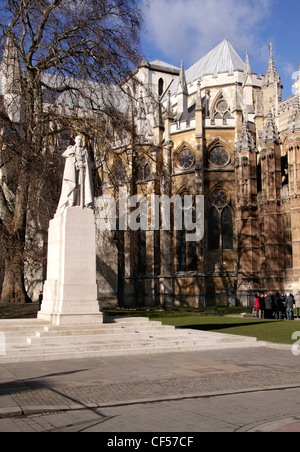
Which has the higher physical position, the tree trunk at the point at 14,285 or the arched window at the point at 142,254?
the arched window at the point at 142,254

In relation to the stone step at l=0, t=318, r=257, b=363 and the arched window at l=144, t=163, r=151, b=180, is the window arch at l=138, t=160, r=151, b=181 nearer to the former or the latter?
the arched window at l=144, t=163, r=151, b=180

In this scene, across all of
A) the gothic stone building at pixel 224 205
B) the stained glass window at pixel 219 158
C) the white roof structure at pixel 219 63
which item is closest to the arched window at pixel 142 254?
the gothic stone building at pixel 224 205

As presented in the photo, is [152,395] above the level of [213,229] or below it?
below

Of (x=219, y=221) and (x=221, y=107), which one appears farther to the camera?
(x=221, y=107)

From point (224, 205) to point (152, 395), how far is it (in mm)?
28382

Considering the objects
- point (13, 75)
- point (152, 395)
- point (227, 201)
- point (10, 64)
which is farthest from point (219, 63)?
point (152, 395)

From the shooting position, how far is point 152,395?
6.09m

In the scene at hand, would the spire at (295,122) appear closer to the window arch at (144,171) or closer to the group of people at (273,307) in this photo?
the window arch at (144,171)

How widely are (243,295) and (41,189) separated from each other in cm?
1675

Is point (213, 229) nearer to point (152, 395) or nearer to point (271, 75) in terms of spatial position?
point (271, 75)

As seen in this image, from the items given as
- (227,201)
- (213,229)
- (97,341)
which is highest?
(227,201)

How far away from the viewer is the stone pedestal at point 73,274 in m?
11.5

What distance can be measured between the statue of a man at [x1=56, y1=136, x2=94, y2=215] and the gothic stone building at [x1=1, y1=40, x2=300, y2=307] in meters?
13.5

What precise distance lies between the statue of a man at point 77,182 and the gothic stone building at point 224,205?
44.2 ft
